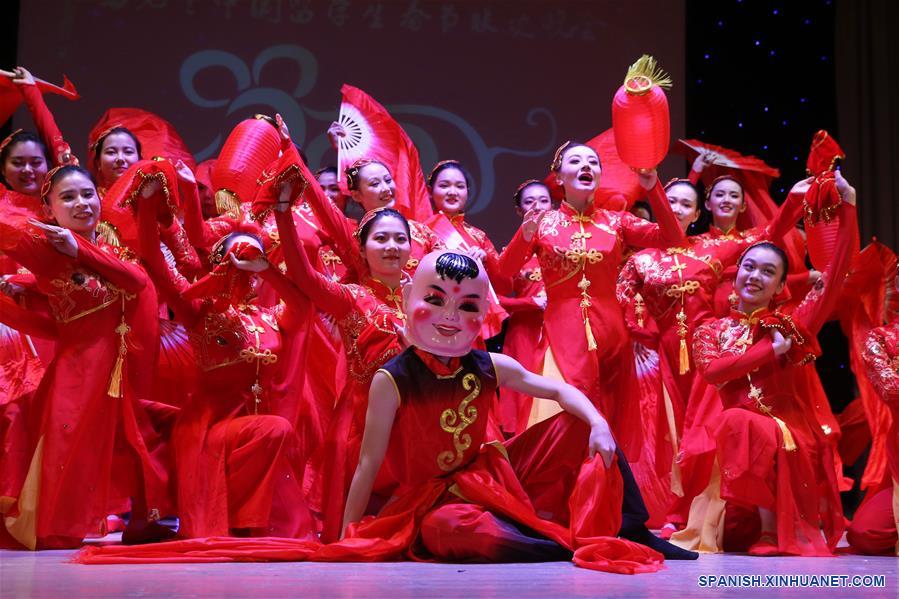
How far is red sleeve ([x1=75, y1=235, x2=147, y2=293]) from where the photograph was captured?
12.4ft

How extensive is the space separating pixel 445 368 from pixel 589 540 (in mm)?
614

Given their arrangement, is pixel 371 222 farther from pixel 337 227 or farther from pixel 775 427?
pixel 775 427

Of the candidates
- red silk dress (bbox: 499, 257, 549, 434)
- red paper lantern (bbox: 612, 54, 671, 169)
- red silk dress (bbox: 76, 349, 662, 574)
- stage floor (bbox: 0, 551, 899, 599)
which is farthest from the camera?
red silk dress (bbox: 499, 257, 549, 434)

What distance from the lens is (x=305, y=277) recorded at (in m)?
3.76

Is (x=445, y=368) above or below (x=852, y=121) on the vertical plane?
below

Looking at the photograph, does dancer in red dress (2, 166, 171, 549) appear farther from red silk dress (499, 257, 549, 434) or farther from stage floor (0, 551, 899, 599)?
red silk dress (499, 257, 549, 434)

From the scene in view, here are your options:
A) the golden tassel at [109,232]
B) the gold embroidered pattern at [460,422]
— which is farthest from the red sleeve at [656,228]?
the golden tassel at [109,232]

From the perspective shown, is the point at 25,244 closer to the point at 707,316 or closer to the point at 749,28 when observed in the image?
the point at 707,316

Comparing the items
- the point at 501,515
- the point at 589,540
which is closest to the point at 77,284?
the point at 501,515

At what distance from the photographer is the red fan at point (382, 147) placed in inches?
200

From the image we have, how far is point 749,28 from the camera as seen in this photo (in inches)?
245

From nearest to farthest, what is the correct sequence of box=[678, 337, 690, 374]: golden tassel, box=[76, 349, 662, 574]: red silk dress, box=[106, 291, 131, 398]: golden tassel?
box=[76, 349, 662, 574]: red silk dress
box=[106, 291, 131, 398]: golden tassel
box=[678, 337, 690, 374]: golden tassel

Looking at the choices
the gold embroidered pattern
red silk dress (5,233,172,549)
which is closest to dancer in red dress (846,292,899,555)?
the gold embroidered pattern

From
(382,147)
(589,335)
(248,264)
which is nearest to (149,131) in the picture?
(382,147)
